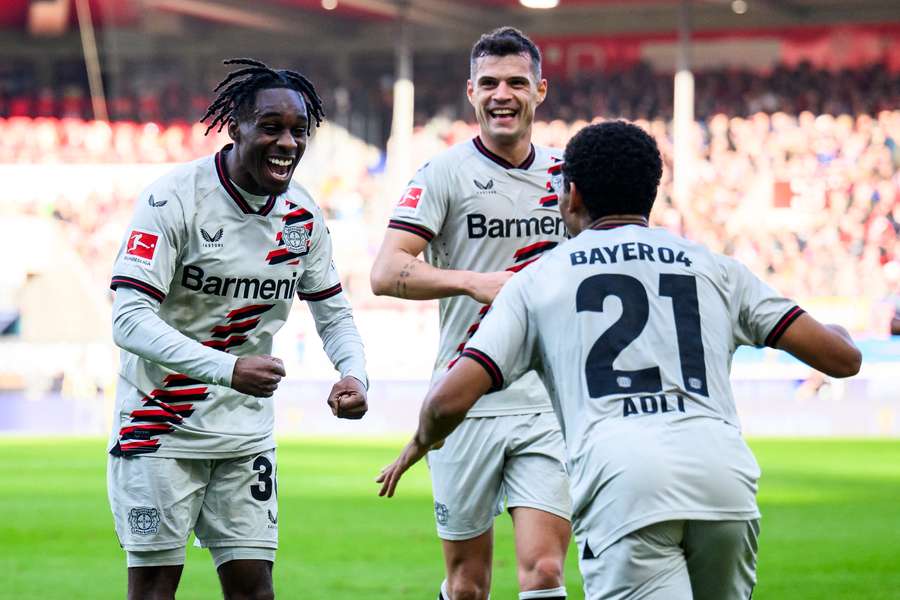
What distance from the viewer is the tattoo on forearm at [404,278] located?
5625mm

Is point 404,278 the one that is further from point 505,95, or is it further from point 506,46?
point 506,46

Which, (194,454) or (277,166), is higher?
(277,166)

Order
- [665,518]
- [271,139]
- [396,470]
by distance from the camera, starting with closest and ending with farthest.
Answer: [665,518], [396,470], [271,139]

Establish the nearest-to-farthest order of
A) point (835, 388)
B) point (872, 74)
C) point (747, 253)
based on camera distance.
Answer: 1. point (835, 388)
2. point (747, 253)
3. point (872, 74)

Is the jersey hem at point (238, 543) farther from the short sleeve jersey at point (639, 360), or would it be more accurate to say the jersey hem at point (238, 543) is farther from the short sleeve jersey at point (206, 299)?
the short sleeve jersey at point (639, 360)

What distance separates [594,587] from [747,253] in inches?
941

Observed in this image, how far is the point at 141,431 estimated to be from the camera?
16.7 ft

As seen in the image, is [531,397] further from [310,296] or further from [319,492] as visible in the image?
[319,492]

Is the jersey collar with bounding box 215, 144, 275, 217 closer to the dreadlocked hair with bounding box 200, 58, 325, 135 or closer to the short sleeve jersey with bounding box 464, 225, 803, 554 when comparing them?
the dreadlocked hair with bounding box 200, 58, 325, 135

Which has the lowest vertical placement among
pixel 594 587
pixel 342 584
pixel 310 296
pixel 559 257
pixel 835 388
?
pixel 835 388

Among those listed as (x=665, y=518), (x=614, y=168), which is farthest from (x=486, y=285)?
(x=665, y=518)

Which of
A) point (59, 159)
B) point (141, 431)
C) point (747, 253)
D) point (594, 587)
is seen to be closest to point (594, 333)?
point (594, 587)

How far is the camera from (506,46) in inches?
235

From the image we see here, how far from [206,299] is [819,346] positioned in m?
2.32
